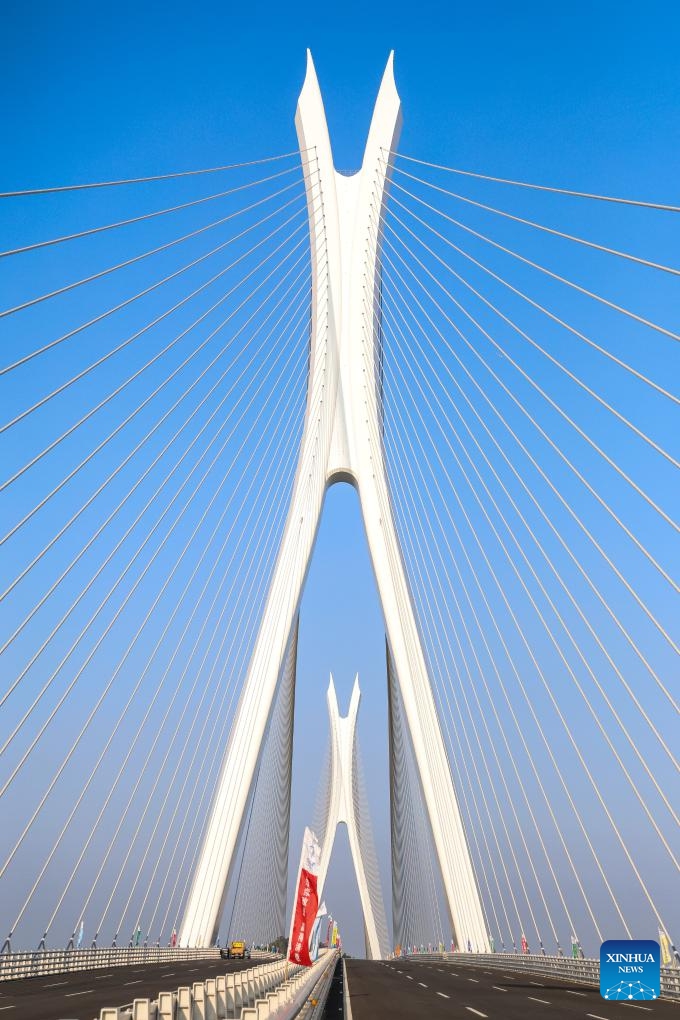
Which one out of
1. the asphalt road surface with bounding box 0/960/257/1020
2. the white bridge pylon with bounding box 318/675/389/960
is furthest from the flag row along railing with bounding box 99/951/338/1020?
the white bridge pylon with bounding box 318/675/389/960

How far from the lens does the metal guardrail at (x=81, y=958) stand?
21594 millimetres

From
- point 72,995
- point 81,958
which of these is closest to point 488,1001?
point 72,995

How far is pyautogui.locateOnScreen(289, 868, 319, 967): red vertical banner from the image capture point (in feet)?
37.3

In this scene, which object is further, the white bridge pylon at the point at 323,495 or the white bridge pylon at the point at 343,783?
the white bridge pylon at the point at 343,783

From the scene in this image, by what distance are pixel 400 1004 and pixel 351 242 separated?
18.8m

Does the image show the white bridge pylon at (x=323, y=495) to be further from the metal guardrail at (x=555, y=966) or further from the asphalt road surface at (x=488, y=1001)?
the asphalt road surface at (x=488, y=1001)

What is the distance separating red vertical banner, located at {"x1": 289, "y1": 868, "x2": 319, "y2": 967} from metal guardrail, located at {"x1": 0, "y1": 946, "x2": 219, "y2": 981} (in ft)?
39.7

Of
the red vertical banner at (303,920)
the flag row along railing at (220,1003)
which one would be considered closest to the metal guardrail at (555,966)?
the red vertical banner at (303,920)

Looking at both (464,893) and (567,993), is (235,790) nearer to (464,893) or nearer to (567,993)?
(464,893)

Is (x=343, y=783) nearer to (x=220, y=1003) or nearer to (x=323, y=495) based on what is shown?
(x=323, y=495)

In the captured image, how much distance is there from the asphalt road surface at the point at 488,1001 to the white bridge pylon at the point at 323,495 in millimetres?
3796

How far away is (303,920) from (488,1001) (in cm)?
443

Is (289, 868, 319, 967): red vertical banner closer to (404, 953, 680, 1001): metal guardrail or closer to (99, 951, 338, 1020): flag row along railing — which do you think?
(99, 951, 338, 1020): flag row along railing

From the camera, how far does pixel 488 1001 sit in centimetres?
1435
